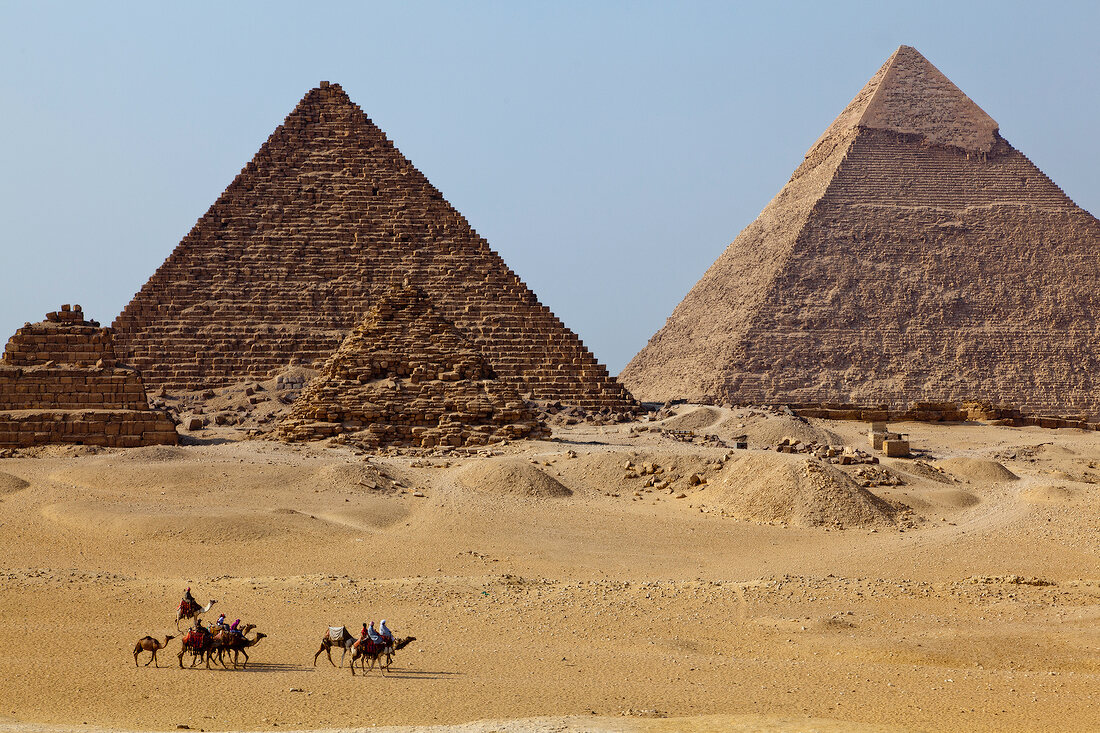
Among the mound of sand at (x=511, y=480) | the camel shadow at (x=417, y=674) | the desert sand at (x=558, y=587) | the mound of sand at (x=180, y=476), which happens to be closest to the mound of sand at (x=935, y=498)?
the desert sand at (x=558, y=587)

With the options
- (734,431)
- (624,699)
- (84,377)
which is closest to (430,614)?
Result: (624,699)

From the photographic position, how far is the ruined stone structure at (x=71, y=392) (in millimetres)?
19266

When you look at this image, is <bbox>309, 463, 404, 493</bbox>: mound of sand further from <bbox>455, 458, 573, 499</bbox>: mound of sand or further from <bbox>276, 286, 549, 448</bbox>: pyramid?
<bbox>276, 286, 549, 448</bbox>: pyramid

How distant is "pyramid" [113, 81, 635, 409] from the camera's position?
32.0 m

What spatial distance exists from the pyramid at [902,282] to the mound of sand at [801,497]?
36.6 meters

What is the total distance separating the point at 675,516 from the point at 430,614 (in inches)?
233

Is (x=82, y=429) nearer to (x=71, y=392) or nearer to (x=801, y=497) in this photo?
(x=71, y=392)

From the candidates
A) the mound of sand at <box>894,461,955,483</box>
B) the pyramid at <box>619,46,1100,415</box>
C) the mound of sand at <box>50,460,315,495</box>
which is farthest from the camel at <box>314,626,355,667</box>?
the pyramid at <box>619,46,1100,415</box>

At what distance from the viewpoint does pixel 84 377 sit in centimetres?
2008

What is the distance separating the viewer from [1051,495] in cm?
1711

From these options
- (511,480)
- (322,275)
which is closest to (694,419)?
(511,480)

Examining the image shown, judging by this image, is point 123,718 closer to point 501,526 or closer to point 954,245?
point 501,526

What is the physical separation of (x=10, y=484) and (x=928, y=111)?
5976cm

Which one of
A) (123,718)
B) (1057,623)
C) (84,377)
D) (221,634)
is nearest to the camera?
(123,718)
